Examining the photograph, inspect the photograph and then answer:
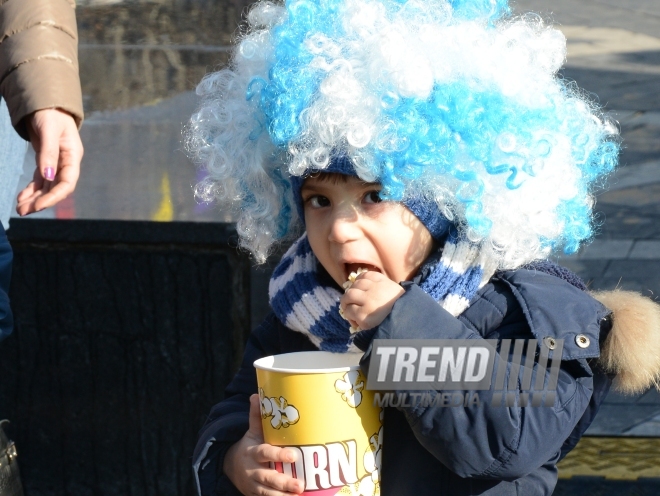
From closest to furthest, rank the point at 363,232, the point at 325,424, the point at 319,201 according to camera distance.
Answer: the point at 325,424
the point at 363,232
the point at 319,201

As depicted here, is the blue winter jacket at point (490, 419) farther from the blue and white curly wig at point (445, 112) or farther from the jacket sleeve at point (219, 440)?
the blue and white curly wig at point (445, 112)

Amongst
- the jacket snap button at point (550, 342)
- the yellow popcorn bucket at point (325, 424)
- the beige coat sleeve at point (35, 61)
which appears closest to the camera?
the yellow popcorn bucket at point (325, 424)

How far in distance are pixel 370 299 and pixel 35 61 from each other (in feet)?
3.47

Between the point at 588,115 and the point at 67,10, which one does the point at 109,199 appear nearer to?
the point at 67,10

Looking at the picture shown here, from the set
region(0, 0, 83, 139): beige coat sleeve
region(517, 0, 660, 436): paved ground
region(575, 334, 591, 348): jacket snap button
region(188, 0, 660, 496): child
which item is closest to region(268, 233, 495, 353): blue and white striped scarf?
region(188, 0, 660, 496): child

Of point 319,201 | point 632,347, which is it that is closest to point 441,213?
point 319,201

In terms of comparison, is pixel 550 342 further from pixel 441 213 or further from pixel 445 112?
pixel 445 112

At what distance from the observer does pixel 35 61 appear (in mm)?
2281

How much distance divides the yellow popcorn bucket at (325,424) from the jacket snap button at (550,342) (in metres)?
0.38

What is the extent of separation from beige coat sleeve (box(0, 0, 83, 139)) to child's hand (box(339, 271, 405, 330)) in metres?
0.89

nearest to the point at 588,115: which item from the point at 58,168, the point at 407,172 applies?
the point at 407,172

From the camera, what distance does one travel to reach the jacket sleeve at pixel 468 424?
184 centimetres

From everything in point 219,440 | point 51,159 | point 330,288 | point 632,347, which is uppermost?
point 51,159

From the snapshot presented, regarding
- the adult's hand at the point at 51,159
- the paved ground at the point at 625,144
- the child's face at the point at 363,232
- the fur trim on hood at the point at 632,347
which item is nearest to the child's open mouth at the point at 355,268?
the child's face at the point at 363,232
